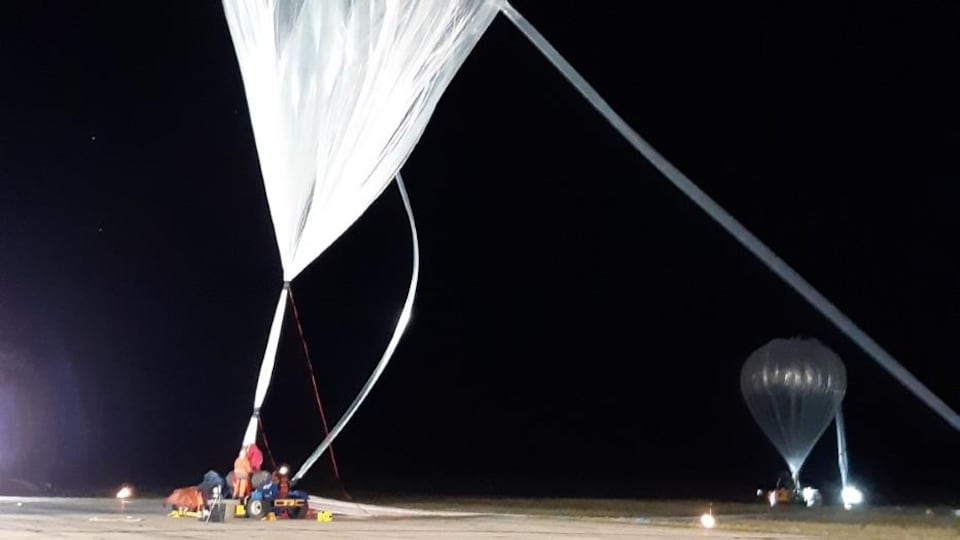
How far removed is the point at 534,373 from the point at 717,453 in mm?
14296

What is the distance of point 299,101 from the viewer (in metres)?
19.9

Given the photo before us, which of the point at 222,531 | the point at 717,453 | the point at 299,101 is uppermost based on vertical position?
the point at 717,453

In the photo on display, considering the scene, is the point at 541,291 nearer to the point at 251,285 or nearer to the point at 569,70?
the point at 251,285

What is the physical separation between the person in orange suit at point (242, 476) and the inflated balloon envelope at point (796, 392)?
33.6m

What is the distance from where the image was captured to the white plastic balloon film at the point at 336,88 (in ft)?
61.5

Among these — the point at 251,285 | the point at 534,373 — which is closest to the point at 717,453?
the point at 534,373

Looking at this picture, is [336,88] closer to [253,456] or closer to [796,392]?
[253,456]

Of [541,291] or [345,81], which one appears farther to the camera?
[541,291]

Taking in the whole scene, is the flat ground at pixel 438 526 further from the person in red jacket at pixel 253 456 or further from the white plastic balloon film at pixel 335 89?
the white plastic balloon film at pixel 335 89

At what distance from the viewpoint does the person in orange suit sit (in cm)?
2305

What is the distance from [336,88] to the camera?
1981cm

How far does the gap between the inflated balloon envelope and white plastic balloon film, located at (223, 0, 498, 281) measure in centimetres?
3504

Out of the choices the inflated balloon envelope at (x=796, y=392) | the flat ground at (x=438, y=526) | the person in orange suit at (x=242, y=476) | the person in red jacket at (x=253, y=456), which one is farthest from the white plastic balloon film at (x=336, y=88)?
the inflated balloon envelope at (x=796, y=392)

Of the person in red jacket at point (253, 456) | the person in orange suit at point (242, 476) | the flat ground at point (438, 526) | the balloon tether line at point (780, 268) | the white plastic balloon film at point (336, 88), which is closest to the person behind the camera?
the balloon tether line at point (780, 268)
